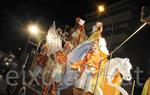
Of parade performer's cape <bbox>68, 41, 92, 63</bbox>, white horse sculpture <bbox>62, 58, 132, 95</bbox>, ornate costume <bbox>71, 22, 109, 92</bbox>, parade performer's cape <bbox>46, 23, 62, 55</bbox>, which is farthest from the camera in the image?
parade performer's cape <bbox>46, 23, 62, 55</bbox>

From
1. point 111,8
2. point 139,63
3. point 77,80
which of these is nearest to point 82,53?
point 77,80

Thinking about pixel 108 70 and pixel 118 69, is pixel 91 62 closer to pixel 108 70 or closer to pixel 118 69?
pixel 108 70

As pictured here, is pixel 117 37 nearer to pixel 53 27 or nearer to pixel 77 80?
pixel 53 27

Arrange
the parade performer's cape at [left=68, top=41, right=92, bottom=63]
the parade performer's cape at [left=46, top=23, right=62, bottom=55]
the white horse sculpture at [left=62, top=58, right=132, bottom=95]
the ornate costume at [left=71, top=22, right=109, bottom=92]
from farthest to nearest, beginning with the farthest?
the parade performer's cape at [left=46, top=23, right=62, bottom=55] < the parade performer's cape at [left=68, top=41, right=92, bottom=63] < the ornate costume at [left=71, top=22, right=109, bottom=92] < the white horse sculpture at [left=62, top=58, right=132, bottom=95]

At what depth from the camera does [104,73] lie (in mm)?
7812

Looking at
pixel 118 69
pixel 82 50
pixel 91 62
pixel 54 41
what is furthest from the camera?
pixel 54 41

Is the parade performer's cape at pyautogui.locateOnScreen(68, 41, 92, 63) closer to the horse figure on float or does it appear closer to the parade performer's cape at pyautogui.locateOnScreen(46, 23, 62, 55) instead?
the horse figure on float

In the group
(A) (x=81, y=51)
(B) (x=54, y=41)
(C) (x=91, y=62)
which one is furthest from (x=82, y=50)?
(B) (x=54, y=41)

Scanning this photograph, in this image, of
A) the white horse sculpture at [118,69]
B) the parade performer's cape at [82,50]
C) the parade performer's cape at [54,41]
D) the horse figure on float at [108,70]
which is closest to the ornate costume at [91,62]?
the parade performer's cape at [82,50]

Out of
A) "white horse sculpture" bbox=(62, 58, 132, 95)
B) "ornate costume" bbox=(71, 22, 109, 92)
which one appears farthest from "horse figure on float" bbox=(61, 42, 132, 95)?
"ornate costume" bbox=(71, 22, 109, 92)

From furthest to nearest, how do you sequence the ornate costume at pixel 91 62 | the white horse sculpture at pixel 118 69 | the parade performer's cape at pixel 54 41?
the parade performer's cape at pixel 54 41
the ornate costume at pixel 91 62
the white horse sculpture at pixel 118 69

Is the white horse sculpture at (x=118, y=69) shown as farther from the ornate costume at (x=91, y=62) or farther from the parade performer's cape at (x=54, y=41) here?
the parade performer's cape at (x=54, y=41)

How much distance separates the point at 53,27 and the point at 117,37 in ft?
30.3

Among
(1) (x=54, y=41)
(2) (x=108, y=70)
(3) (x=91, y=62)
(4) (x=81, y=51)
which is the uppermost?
(1) (x=54, y=41)
